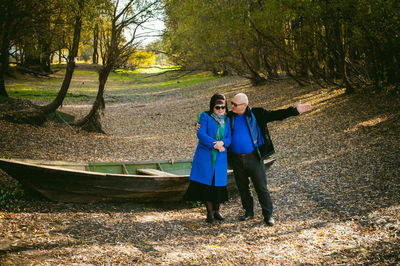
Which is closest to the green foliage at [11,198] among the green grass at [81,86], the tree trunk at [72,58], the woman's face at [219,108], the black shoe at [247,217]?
the woman's face at [219,108]

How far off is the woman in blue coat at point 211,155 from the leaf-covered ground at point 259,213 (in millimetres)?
712

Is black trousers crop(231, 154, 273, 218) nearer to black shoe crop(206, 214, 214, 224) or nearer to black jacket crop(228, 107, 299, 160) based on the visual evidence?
black jacket crop(228, 107, 299, 160)

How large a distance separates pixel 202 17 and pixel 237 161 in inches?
496

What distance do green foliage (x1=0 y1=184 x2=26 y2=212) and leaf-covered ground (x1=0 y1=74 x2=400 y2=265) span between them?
0.17 meters

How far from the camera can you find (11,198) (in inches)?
239

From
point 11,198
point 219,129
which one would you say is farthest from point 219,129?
point 11,198

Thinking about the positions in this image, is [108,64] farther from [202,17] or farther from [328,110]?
[328,110]

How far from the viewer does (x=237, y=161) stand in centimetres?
561

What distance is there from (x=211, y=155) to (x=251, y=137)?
655 mm

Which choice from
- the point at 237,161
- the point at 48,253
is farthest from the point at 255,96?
the point at 48,253

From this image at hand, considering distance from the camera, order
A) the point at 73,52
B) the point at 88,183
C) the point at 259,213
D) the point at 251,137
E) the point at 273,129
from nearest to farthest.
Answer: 1. the point at 251,137
2. the point at 88,183
3. the point at 259,213
4. the point at 73,52
5. the point at 273,129

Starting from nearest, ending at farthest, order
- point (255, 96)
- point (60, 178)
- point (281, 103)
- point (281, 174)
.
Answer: point (60, 178) < point (281, 174) < point (281, 103) < point (255, 96)

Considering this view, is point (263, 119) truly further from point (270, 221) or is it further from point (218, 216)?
point (218, 216)

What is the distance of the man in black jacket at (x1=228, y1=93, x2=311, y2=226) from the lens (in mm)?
5375
